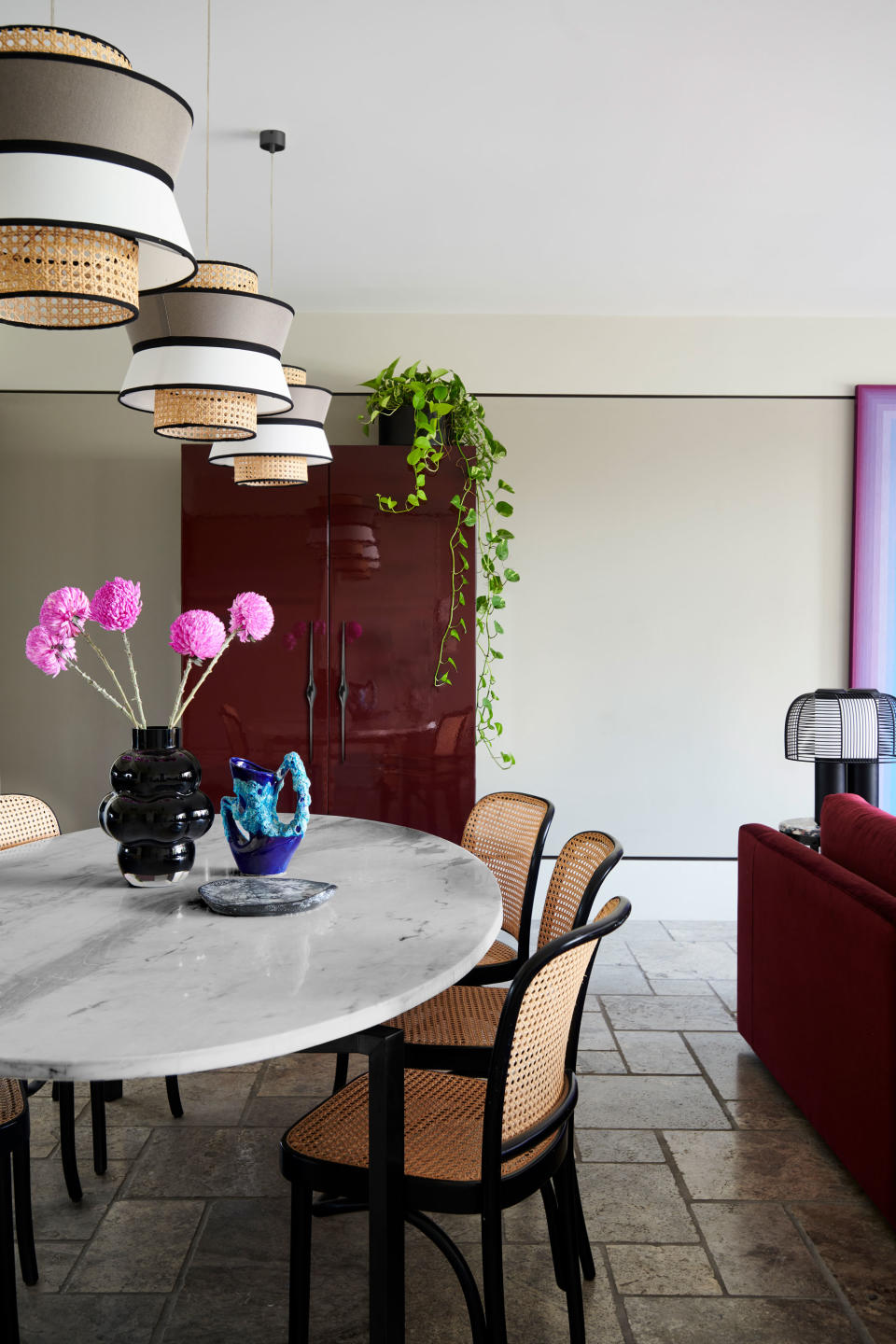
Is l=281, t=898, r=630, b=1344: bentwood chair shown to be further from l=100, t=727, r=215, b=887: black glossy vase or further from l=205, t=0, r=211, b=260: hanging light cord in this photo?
l=205, t=0, r=211, b=260: hanging light cord

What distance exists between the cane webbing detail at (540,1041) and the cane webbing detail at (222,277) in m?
1.42

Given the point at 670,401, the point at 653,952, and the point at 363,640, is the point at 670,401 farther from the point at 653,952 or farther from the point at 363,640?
the point at 653,952

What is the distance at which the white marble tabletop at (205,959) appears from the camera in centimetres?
124

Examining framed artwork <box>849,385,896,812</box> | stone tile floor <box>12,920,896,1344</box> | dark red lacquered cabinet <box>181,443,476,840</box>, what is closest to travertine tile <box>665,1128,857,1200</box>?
stone tile floor <box>12,920,896,1344</box>

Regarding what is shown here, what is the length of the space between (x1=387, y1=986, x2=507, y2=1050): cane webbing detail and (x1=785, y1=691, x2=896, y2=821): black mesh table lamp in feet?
6.23

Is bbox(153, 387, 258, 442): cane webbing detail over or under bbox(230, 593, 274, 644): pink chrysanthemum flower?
over

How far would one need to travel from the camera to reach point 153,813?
6.52ft

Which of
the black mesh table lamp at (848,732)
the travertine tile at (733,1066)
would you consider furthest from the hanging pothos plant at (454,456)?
the travertine tile at (733,1066)

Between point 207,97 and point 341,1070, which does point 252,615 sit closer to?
point 341,1070

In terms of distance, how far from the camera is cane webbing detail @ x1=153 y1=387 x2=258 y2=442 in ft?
6.97

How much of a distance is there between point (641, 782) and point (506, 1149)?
3.44 m

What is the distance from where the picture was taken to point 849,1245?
6.84 feet

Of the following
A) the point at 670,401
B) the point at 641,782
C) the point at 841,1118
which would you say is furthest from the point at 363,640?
the point at 841,1118

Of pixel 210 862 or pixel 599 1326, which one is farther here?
pixel 210 862
